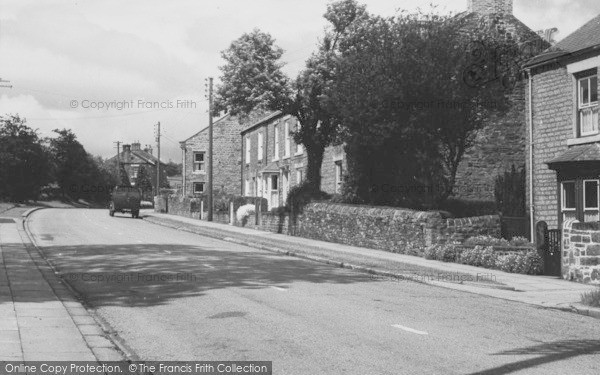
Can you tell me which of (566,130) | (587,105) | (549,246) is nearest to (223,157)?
(566,130)

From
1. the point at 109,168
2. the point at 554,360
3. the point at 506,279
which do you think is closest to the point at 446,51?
the point at 506,279

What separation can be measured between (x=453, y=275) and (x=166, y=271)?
22.9ft

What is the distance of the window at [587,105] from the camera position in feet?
74.4

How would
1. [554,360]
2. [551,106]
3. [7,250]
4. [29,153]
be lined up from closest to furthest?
[554,360]
[7,250]
[551,106]
[29,153]

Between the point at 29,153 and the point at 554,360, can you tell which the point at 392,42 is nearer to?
the point at 554,360

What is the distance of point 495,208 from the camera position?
3080 cm

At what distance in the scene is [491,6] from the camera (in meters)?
34.3

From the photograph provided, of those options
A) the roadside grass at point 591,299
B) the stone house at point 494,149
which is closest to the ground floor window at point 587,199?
the roadside grass at point 591,299

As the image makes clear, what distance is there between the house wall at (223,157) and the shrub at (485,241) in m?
48.8

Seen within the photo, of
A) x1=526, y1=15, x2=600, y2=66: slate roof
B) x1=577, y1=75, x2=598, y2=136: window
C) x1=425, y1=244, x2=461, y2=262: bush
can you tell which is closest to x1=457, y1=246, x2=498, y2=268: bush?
x1=425, y1=244, x2=461, y2=262: bush

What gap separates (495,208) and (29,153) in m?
58.7

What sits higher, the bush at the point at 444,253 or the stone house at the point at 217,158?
the stone house at the point at 217,158

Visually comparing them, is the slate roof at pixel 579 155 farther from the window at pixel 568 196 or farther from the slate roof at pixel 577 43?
the slate roof at pixel 577 43

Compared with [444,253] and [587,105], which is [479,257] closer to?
[444,253]
